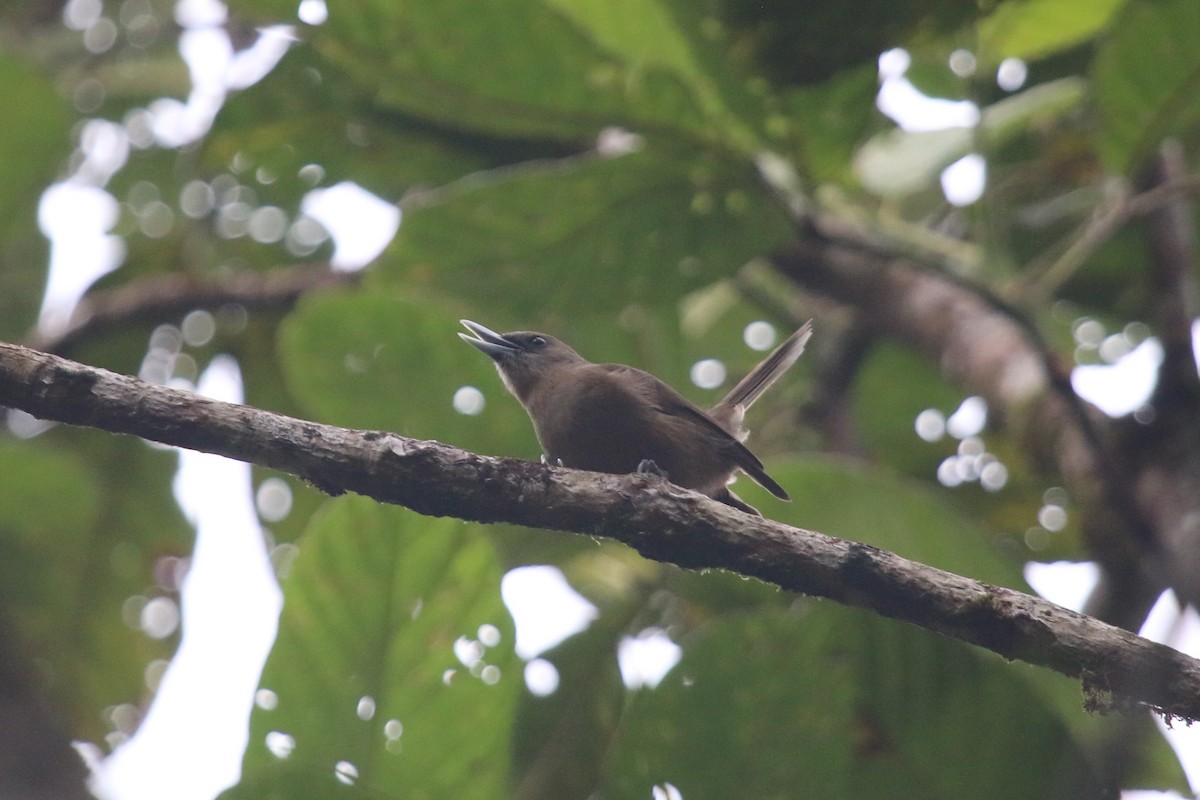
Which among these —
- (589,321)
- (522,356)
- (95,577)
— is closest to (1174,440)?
(589,321)

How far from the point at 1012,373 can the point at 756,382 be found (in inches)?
41.7

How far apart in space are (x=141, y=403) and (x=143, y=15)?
15.1ft

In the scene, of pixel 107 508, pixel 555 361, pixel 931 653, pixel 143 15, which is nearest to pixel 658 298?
pixel 555 361

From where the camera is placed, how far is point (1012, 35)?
13.4ft

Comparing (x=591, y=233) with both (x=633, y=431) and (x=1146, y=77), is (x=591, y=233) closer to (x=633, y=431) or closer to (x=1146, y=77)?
(x=633, y=431)

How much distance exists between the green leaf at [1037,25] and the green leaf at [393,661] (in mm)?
2487

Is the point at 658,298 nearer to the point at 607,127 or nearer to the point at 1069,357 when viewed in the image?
the point at 607,127

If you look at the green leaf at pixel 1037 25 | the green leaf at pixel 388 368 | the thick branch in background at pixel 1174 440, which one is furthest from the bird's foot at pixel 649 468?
the green leaf at pixel 1037 25

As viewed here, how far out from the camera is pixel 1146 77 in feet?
11.6

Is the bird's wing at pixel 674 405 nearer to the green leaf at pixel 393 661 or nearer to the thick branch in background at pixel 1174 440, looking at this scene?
the thick branch in background at pixel 1174 440

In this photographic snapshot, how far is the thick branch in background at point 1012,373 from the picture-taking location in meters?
3.17

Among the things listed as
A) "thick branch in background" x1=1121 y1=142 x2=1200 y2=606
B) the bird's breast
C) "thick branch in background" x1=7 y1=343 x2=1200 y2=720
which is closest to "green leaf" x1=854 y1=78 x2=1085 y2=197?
"thick branch in background" x1=1121 y1=142 x2=1200 y2=606

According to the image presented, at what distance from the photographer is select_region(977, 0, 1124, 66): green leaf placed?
404cm

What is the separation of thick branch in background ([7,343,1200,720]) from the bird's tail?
2.13 metres
